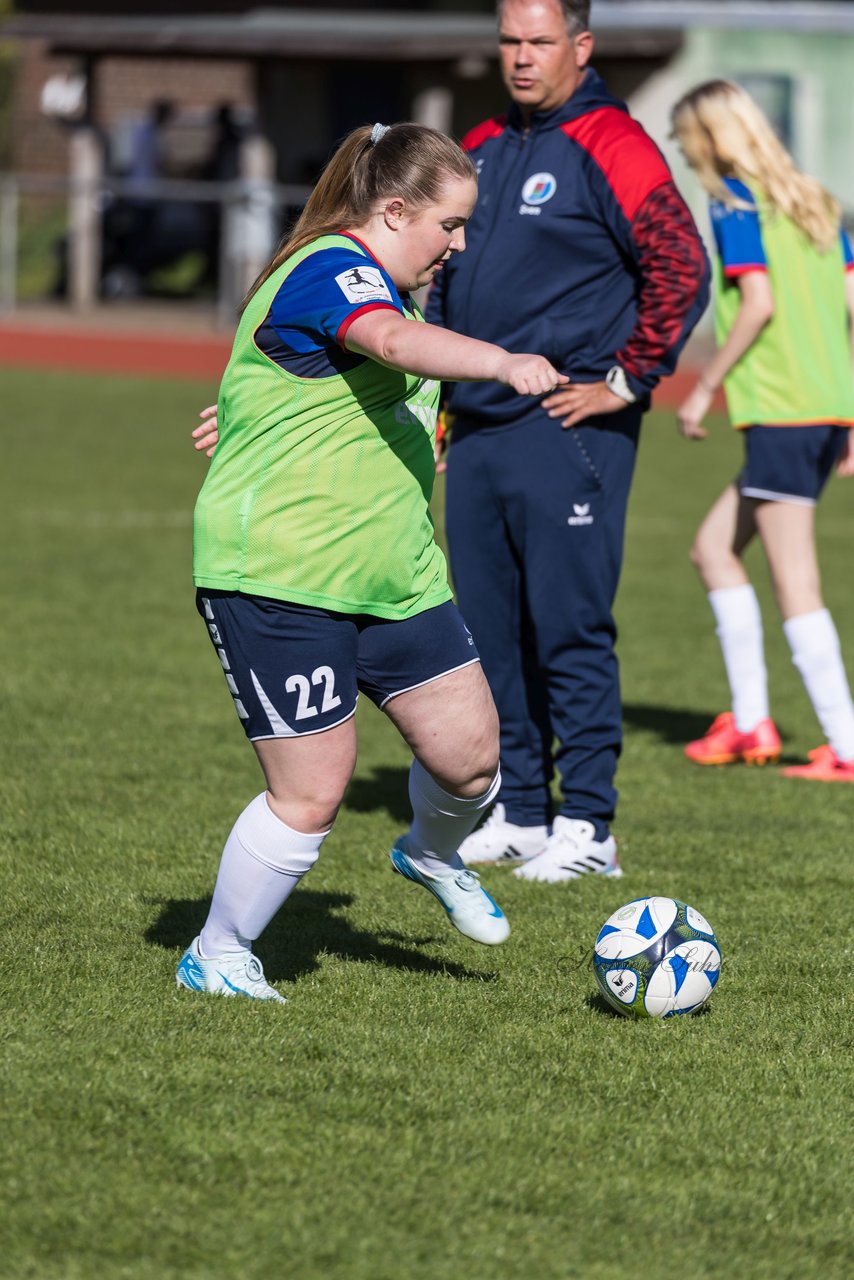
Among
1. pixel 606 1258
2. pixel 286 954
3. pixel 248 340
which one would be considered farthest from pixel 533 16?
pixel 606 1258

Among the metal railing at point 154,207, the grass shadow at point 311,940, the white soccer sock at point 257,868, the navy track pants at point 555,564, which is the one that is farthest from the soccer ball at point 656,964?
the metal railing at point 154,207

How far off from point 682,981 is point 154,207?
2565cm

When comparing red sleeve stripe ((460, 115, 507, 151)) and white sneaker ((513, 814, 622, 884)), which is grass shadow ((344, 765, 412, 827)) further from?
red sleeve stripe ((460, 115, 507, 151))

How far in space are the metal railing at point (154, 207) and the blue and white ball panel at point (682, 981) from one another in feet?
70.1

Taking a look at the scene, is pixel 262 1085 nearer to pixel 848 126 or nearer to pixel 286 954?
pixel 286 954

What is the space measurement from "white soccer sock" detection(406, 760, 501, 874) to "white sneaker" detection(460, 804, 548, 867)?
127cm

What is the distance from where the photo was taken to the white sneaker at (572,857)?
554 cm

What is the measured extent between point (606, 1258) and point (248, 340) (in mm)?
1953

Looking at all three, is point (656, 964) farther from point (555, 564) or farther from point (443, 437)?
point (443, 437)

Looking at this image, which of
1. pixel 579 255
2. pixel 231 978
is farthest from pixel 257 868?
pixel 579 255

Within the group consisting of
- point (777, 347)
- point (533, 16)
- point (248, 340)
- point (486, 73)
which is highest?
point (533, 16)

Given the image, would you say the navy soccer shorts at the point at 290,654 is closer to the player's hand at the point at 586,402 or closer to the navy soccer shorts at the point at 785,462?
the player's hand at the point at 586,402

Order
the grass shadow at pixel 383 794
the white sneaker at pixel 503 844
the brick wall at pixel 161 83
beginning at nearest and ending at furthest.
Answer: the white sneaker at pixel 503 844 → the grass shadow at pixel 383 794 → the brick wall at pixel 161 83

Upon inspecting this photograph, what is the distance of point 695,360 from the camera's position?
23.3 metres
